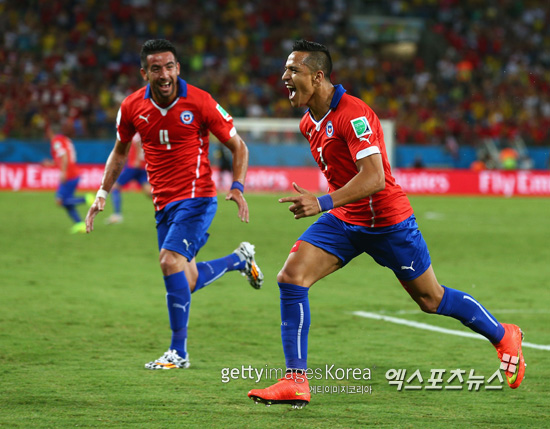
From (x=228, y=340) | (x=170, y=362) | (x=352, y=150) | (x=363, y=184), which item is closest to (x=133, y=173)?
(x=228, y=340)

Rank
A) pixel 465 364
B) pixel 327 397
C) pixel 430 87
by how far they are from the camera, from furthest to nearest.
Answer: pixel 430 87 < pixel 465 364 < pixel 327 397

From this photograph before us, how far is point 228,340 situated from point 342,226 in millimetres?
2152

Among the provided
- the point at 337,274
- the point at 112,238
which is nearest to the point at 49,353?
the point at 337,274

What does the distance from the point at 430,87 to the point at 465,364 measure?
32.6 metres

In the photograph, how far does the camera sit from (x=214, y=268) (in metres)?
7.91

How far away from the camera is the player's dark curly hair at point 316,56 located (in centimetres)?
552

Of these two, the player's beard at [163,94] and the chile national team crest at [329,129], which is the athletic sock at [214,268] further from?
the chile national team crest at [329,129]

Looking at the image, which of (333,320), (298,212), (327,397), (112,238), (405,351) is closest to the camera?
(298,212)

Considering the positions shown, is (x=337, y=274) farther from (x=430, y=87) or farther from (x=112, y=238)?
(x=430, y=87)

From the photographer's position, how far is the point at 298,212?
5.00m

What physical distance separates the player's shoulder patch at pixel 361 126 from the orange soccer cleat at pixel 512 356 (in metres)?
1.76

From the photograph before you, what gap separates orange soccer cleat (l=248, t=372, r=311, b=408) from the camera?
525 centimetres

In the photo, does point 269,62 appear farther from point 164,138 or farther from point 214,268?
point 164,138

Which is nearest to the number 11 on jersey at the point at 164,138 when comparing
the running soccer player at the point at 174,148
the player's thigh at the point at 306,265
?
the running soccer player at the point at 174,148
